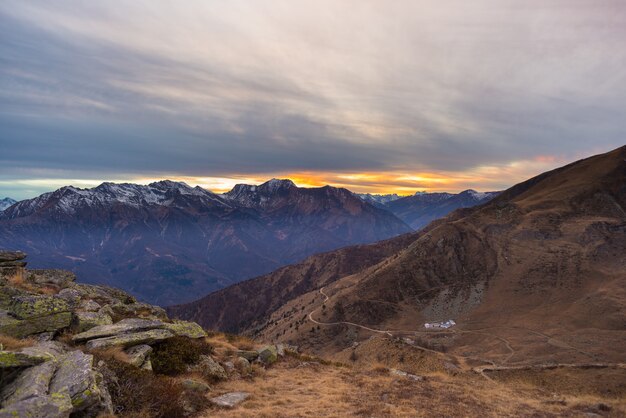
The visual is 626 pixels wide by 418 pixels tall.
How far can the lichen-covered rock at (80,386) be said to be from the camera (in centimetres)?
1176

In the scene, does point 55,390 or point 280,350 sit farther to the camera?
point 280,350

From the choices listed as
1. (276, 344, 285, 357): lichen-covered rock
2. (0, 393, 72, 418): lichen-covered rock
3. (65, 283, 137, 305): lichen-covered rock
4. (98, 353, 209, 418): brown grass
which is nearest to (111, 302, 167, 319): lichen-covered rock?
(65, 283, 137, 305): lichen-covered rock

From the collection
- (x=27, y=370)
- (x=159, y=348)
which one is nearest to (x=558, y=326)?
(x=159, y=348)

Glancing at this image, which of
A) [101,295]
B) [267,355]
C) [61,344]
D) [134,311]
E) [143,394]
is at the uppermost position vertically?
[61,344]

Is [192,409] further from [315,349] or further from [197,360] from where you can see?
[315,349]

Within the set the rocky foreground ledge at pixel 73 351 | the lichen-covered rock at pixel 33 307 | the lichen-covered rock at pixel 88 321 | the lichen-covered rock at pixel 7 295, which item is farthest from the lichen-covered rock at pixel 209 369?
the lichen-covered rock at pixel 7 295

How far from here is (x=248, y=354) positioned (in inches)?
1069

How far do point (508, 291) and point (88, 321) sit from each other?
5829 inches

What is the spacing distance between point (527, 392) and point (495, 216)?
180 meters

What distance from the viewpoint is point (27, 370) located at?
1272 centimetres

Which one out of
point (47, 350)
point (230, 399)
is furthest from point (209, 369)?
point (47, 350)

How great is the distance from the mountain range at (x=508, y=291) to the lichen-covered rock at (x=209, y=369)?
78279 millimetres

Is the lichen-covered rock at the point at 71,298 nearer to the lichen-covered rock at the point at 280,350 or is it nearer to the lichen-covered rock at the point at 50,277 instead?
the lichen-covered rock at the point at 50,277

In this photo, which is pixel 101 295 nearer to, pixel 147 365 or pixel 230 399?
pixel 147 365
